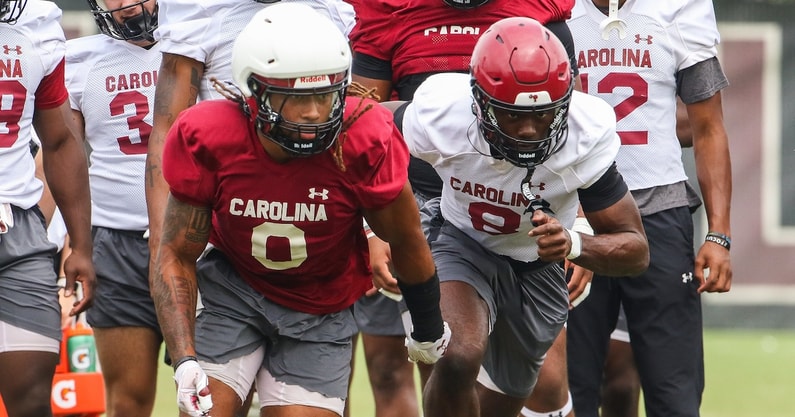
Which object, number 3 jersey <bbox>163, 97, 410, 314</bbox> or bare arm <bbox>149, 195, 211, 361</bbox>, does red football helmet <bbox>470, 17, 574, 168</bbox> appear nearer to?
number 3 jersey <bbox>163, 97, 410, 314</bbox>

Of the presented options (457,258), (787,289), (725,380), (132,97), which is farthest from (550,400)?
(787,289)

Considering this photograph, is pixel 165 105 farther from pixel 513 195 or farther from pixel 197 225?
pixel 513 195

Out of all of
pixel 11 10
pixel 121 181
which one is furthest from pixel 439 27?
pixel 11 10

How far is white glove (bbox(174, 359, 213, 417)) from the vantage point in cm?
434

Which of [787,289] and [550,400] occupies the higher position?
[550,400]

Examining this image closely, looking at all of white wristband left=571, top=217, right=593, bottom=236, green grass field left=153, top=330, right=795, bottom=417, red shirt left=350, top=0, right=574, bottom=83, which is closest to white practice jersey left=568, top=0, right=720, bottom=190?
red shirt left=350, top=0, right=574, bottom=83

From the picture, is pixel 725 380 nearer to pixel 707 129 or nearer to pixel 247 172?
pixel 707 129

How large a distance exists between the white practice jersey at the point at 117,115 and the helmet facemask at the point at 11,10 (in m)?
0.82

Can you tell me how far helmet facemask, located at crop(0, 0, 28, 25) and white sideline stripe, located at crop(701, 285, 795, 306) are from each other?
736 cm

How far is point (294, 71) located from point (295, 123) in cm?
16

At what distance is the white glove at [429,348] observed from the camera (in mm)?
4898

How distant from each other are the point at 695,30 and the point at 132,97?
2425 mm

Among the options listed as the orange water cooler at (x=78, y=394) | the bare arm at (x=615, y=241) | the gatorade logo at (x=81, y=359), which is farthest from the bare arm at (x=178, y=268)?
the gatorade logo at (x=81, y=359)

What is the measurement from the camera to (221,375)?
465 cm
